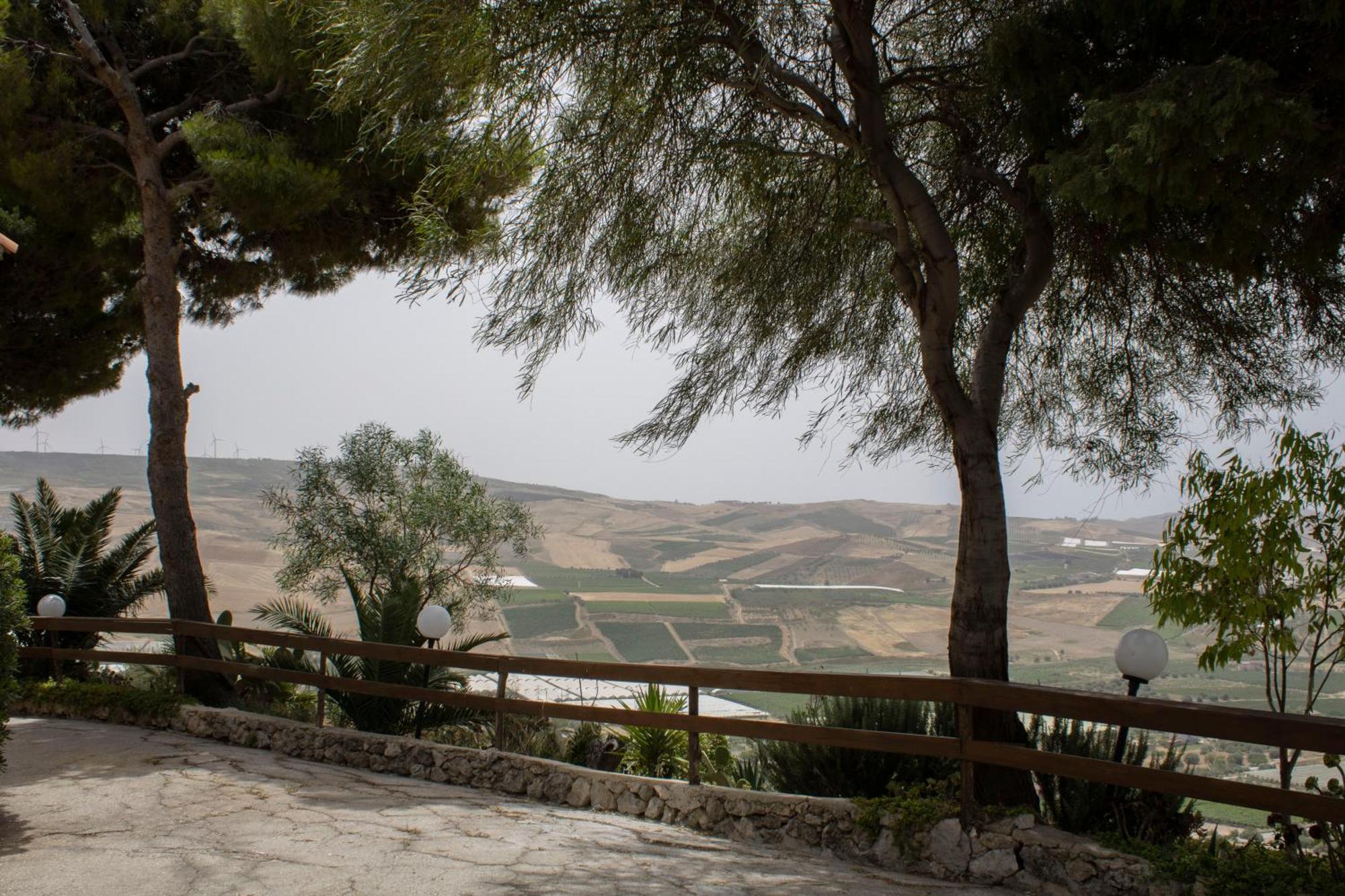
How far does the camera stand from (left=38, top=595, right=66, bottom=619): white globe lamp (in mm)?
10078

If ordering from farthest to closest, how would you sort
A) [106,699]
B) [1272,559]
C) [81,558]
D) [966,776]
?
[81,558] < [106,699] < [966,776] < [1272,559]

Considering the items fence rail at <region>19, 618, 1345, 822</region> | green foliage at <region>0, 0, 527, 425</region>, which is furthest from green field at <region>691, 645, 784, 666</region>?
fence rail at <region>19, 618, 1345, 822</region>

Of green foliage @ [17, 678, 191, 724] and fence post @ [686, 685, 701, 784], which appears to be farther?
green foliage @ [17, 678, 191, 724]

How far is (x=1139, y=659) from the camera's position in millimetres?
5160

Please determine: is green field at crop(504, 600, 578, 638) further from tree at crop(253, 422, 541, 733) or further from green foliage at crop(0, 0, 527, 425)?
green foliage at crop(0, 0, 527, 425)

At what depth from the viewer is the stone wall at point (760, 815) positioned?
4.36m

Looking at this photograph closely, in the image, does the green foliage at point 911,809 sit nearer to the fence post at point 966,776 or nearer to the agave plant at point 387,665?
the fence post at point 966,776

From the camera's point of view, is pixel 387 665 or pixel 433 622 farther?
pixel 387 665

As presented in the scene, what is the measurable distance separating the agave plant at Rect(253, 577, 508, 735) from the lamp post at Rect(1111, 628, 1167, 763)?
5014 millimetres

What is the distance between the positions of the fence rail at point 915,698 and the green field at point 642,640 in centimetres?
2731

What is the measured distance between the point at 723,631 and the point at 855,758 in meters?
34.0

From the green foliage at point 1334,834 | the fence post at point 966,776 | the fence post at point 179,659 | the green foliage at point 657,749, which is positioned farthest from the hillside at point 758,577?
the green foliage at point 1334,834

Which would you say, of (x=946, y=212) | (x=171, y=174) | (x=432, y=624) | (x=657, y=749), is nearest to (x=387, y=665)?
(x=432, y=624)

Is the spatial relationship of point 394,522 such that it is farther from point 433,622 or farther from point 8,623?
point 8,623
